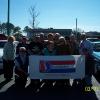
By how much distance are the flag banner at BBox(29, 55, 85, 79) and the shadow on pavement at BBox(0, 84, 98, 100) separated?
0.46 metres

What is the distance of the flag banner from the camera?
911 cm

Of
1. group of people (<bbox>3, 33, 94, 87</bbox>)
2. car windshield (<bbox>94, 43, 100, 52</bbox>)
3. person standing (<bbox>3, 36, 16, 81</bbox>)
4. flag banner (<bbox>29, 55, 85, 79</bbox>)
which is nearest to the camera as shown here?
flag banner (<bbox>29, 55, 85, 79</bbox>)

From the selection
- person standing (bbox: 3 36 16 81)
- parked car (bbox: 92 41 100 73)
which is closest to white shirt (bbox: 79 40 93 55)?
parked car (bbox: 92 41 100 73)

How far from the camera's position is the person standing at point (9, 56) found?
1094 cm

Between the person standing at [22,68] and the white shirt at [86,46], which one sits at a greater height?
the white shirt at [86,46]

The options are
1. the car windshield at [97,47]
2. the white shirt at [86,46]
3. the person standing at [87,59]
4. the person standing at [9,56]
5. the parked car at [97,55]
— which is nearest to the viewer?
the person standing at [87,59]

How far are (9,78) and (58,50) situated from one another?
295 centimetres

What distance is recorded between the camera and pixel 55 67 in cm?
912

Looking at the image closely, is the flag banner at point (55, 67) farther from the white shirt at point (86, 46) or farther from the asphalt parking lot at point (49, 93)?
the white shirt at point (86, 46)

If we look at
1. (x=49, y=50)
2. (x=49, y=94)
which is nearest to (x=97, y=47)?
(x=49, y=50)

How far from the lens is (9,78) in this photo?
11266 mm

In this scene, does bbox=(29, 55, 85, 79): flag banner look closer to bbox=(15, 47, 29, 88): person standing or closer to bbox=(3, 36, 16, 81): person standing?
bbox=(15, 47, 29, 88): person standing

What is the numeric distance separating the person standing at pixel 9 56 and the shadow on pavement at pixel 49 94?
1.75m

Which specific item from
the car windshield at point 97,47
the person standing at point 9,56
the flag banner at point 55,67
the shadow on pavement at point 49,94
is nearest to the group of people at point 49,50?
the person standing at point 9,56
